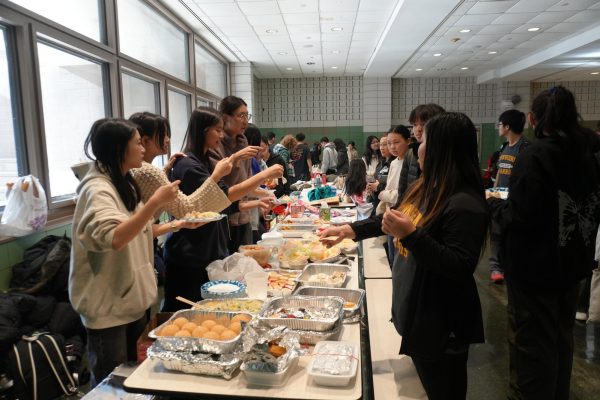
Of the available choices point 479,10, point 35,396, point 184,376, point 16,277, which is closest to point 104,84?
point 16,277

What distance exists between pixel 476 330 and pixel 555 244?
67cm

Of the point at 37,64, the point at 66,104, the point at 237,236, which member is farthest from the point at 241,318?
the point at 66,104

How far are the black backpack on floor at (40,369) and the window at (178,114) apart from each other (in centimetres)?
458

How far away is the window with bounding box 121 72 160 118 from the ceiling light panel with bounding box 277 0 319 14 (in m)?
2.04

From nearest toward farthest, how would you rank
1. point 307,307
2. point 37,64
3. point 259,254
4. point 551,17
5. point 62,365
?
point 307,307, point 259,254, point 62,365, point 37,64, point 551,17

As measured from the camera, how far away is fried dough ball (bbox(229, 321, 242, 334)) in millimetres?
1429

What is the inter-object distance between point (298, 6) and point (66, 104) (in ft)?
10.6

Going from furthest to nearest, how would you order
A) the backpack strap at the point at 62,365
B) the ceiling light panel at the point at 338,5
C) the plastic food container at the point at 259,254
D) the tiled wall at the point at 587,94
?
the tiled wall at the point at 587,94, the ceiling light panel at the point at 338,5, the backpack strap at the point at 62,365, the plastic food container at the point at 259,254

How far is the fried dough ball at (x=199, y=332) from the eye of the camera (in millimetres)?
1399

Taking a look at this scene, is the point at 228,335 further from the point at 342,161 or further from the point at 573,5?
the point at 342,161

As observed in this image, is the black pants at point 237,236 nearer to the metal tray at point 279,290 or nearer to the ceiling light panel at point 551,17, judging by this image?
the metal tray at point 279,290

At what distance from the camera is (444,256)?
1342 millimetres

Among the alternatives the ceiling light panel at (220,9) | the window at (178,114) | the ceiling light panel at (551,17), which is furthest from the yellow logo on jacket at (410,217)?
the ceiling light panel at (551,17)

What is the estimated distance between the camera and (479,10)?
5750 millimetres
